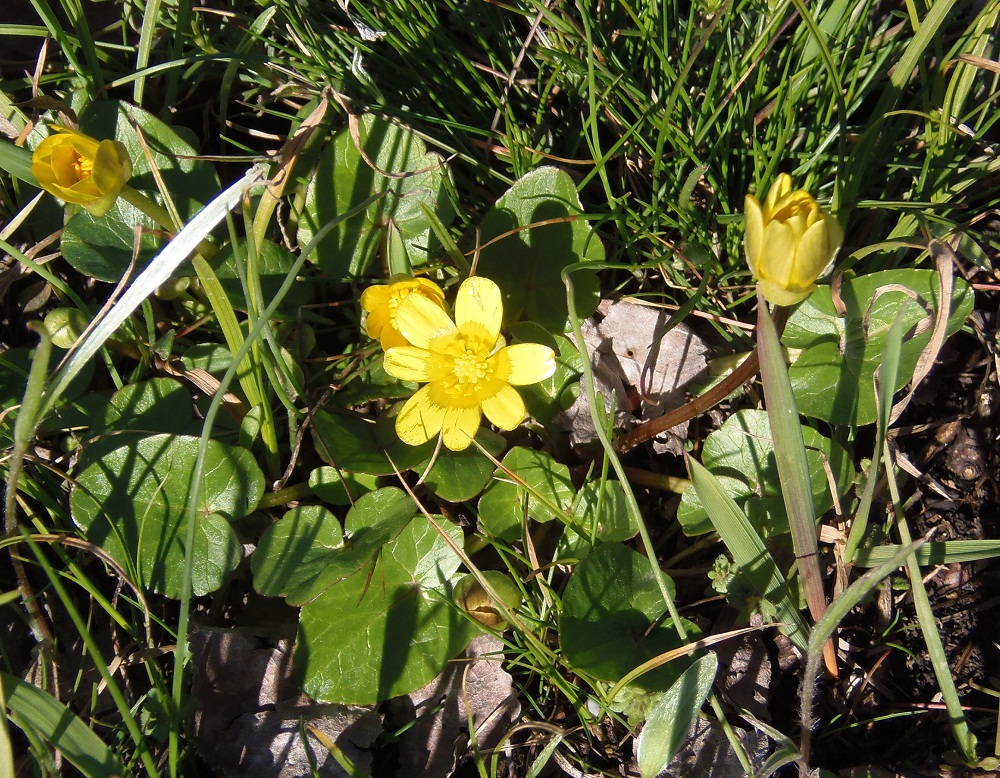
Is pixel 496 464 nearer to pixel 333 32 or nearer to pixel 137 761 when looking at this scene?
pixel 137 761

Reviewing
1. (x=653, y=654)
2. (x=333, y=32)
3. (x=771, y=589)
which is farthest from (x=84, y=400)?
(x=771, y=589)

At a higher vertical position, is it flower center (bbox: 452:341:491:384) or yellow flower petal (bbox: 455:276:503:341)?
yellow flower petal (bbox: 455:276:503:341)

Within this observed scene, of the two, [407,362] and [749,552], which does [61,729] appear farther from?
[749,552]

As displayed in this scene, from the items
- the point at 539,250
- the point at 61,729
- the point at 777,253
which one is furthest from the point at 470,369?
the point at 61,729

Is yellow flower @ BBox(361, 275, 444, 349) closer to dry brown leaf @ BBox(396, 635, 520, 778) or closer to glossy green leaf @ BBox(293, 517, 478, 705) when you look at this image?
glossy green leaf @ BBox(293, 517, 478, 705)

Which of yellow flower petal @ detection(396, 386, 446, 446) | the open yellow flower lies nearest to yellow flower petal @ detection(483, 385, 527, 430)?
the open yellow flower

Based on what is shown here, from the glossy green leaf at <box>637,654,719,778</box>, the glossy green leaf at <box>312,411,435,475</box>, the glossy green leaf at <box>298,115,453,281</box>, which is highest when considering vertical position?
the glossy green leaf at <box>298,115,453,281</box>
